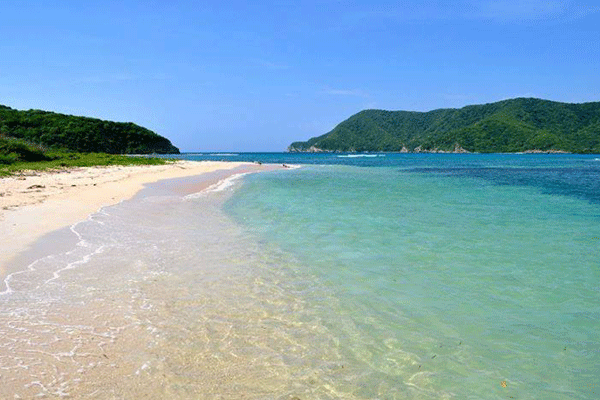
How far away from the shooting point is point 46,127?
3868 inches

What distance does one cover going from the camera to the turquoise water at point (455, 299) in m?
4.93

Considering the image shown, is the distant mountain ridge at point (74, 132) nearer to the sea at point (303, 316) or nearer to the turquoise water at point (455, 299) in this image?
the sea at point (303, 316)

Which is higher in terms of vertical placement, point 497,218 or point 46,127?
point 46,127

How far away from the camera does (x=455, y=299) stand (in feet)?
24.7

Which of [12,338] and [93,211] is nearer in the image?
[12,338]

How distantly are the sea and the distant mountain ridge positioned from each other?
8179cm

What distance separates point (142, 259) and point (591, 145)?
21439cm

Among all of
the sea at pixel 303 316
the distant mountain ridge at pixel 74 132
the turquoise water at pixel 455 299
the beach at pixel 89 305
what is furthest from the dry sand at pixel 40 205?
the distant mountain ridge at pixel 74 132

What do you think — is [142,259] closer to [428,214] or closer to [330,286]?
[330,286]

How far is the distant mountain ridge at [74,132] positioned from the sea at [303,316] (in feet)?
268

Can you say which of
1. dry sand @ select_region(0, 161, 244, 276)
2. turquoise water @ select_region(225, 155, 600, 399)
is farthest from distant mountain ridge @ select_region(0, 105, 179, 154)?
turquoise water @ select_region(225, 155, 600, 399)

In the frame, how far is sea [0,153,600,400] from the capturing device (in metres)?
4.67

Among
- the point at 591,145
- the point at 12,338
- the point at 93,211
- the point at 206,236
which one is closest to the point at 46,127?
the point at 93,211

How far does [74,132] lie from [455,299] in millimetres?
111113
